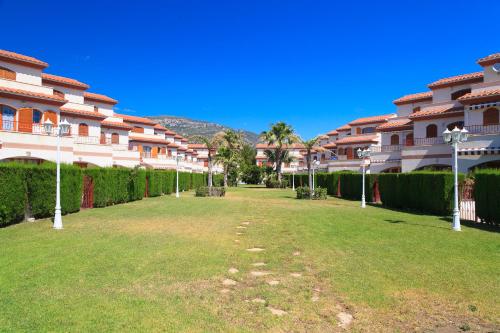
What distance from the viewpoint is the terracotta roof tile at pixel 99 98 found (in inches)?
1698

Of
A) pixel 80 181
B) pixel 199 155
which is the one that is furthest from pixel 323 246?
pixel 199 155

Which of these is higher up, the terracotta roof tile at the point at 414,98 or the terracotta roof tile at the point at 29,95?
the terracotta roof tile at the point at 414,98

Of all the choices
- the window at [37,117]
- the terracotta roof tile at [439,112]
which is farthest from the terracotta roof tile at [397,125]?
the window at [37,117]

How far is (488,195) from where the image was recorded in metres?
14.6

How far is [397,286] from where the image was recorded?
20.9 ft

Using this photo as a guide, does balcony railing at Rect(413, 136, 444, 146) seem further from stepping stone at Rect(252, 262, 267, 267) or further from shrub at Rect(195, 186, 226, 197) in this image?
stepping stone at Rect(252, 262, 267, 267)

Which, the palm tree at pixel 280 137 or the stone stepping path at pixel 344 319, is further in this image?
the palm tree at pixel 280 137

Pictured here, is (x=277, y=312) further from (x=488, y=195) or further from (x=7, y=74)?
(x=7, y=74)

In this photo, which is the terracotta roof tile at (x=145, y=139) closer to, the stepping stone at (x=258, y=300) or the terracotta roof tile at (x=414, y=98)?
the terracotta roof tile at (x=414, y=98)

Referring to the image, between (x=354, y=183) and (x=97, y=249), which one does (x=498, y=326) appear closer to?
(x=97, y=249)

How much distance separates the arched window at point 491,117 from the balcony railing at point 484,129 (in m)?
0.88

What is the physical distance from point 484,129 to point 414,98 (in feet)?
50.0

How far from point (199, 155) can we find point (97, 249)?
283 ft

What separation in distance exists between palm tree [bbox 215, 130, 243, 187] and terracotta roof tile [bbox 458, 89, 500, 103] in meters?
34.6
